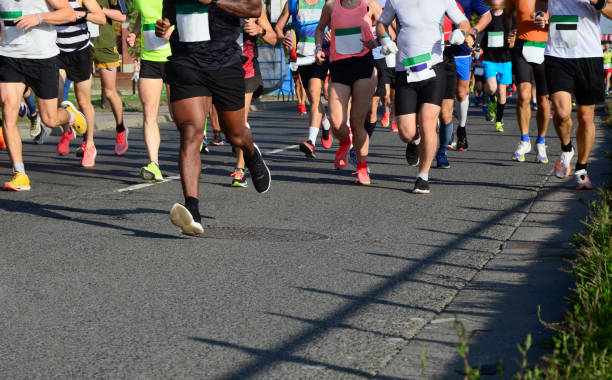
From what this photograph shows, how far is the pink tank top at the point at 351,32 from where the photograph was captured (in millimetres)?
9273

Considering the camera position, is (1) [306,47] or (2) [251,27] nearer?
(2) [251,27]

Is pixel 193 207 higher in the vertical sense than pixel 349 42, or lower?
lower

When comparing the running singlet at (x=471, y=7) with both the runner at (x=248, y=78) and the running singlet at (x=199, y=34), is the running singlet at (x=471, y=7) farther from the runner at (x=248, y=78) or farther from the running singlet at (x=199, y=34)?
the running singlet at (x=199, y=34)

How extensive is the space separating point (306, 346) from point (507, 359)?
775 mm

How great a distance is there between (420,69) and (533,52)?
2.65 metres

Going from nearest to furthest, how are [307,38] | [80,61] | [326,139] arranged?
1. [80,61]
2. [307,38]
3. [326,139]

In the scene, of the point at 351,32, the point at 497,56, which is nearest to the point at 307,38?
the point at 351,32

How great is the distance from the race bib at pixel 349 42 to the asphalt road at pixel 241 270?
126 cm

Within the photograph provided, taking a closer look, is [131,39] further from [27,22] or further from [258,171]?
[258,171]

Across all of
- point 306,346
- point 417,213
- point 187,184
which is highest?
point 306,346

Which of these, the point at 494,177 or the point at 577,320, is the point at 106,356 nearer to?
the point at 577,320

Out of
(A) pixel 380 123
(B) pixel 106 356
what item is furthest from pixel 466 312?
(A) pixel 380 123

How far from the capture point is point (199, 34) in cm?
666

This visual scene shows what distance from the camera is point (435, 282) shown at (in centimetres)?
505
